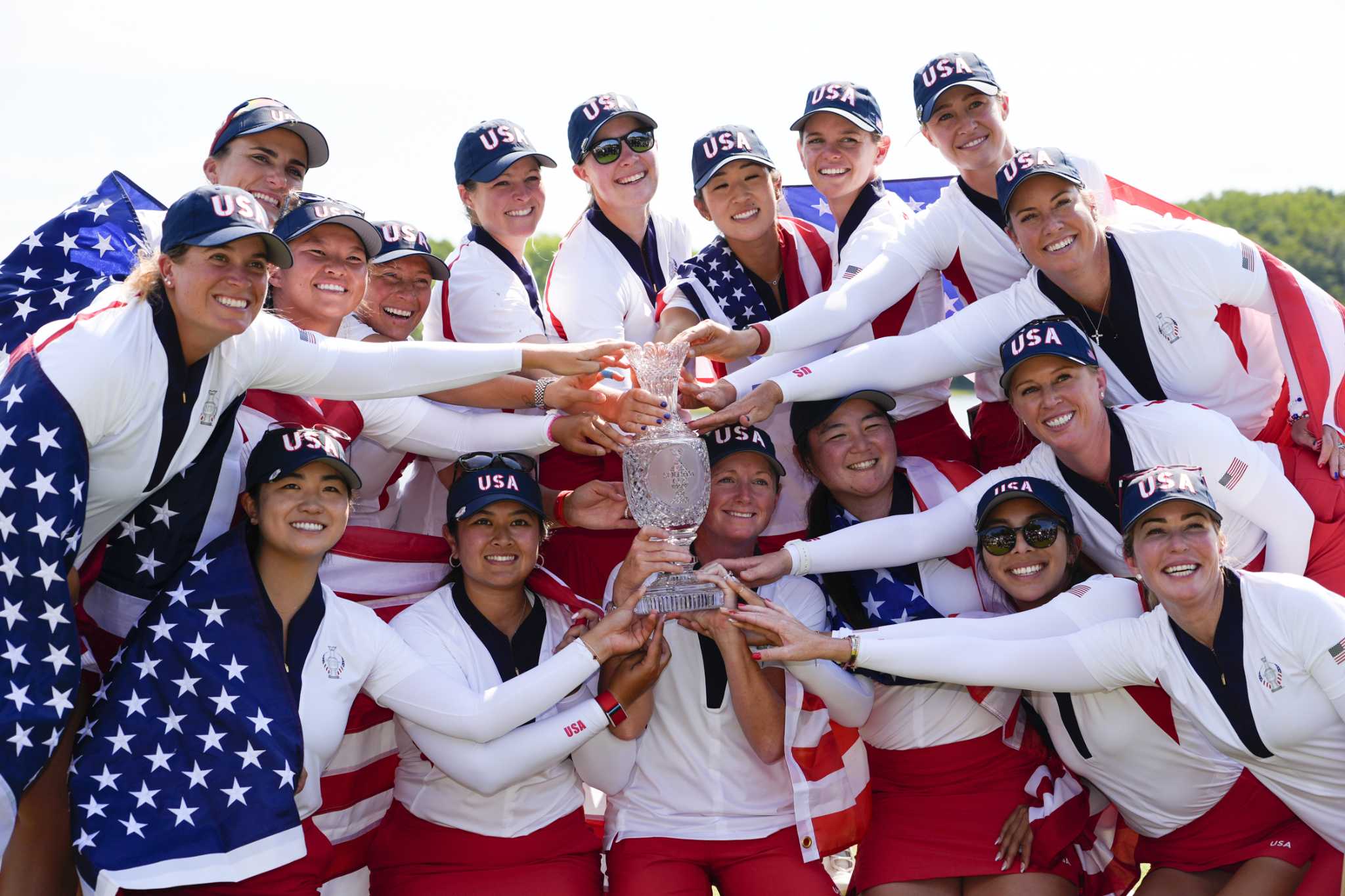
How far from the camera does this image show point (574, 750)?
5.18 metres

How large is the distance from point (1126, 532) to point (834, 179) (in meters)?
2.75

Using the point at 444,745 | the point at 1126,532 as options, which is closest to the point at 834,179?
the point at 1126,532

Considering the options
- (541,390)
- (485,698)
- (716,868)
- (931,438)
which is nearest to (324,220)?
(541,390)

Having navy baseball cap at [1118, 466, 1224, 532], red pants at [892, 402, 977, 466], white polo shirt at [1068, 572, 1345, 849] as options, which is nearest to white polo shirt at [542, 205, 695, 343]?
red pants at [892, 402, 977, 466]

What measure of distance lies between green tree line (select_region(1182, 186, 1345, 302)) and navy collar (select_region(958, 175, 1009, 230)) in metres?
88.7

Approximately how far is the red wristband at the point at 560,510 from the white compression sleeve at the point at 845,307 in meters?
1.22

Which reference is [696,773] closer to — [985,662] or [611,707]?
[611,707]

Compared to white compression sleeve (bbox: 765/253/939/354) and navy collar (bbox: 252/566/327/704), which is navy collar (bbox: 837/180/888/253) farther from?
navy collar (bbox: 252/566/327/704)

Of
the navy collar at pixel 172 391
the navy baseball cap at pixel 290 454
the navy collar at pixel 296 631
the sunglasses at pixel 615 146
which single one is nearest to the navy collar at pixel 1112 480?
the sunglasses at pixel 615 146

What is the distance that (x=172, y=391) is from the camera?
14.7ft

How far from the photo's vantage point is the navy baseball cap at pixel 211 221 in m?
4.47

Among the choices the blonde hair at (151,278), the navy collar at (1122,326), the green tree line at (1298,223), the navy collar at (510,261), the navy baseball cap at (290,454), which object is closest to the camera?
the blonde hair at (151,278)

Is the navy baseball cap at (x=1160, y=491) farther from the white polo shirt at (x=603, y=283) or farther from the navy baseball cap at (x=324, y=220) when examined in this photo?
the navy baseball cap at (x=324, y=220)

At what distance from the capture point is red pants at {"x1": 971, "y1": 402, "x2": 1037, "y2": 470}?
6.34m
